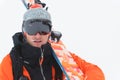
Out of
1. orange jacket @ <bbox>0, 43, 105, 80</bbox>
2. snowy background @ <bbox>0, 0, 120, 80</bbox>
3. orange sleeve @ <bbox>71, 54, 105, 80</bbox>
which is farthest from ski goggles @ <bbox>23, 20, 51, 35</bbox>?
snowy background @ <bbox>0, 0, 120, 80</bbox>

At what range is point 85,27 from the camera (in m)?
7.96

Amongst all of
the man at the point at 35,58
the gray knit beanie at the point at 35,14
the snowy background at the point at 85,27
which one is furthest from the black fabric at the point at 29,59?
the snowy background at the point at 85,27

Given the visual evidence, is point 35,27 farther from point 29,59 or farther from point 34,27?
point 29,59

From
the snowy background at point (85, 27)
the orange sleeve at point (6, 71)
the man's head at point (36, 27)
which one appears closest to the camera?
the orange sleeve at point (6, 71)

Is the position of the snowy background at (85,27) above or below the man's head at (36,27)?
below

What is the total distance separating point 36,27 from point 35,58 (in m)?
0.24

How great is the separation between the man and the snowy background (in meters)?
1.96

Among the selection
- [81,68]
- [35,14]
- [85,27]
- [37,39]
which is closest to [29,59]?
[37,39]

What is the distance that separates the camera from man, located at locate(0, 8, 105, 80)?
3.52 meters

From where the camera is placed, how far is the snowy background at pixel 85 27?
254 inches

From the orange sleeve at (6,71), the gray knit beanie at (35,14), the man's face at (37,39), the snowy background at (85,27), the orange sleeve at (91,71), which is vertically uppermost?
the gray knit beanie at (35,14)

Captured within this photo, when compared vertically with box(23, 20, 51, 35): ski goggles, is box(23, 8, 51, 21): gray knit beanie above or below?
above

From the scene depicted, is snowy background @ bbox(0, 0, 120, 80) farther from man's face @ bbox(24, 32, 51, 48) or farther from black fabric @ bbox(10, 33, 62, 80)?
man's face @ bbox(24, 32, 51, 48)

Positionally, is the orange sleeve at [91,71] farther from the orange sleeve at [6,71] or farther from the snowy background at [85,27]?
the snowy background at [85,27]
